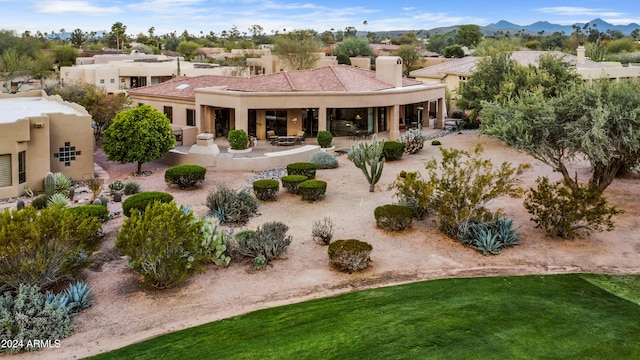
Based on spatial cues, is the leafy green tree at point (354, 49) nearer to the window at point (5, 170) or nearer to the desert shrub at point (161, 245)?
the window at point (5, 170)

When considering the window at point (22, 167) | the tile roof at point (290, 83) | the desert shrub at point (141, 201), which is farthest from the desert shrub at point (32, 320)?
the tile roof at point (290, 83)

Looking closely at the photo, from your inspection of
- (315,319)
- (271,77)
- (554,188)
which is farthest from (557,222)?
(271,77)

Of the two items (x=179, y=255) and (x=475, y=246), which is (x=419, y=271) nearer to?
(x=475, y=246)

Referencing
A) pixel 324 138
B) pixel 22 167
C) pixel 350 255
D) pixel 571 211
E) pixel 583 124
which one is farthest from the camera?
pixel 324 138

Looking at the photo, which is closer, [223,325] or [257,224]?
[223,325]

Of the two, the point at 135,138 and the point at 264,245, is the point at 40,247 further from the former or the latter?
the point at 135,138

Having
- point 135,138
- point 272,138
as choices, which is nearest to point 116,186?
point 135,138
